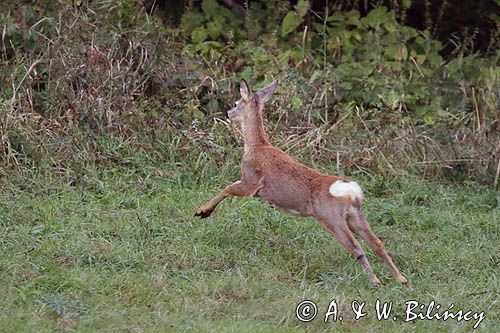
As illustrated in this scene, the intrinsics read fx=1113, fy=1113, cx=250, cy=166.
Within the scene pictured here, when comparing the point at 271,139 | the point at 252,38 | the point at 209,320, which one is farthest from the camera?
the point at 252,38

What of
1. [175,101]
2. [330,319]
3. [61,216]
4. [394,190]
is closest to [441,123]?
[394,190]

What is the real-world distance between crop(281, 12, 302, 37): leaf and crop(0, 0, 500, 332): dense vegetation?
3 cm

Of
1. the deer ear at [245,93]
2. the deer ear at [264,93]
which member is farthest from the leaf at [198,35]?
the deer ear at [245,93]

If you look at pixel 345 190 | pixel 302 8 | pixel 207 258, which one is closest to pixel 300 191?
pixel 345 190

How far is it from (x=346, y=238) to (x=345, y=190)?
1.04ft

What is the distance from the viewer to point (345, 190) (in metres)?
7.36

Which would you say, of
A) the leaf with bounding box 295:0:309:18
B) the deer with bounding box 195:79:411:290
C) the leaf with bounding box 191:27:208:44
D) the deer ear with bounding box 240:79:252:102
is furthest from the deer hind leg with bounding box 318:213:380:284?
the leaf with bounding box 295:0:309:18

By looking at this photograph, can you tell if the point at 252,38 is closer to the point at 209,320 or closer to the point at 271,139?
the point at 271,139

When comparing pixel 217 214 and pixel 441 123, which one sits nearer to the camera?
pixel 217 214

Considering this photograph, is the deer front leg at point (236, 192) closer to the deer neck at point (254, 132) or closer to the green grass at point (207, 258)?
the green grass at point (207, 258)

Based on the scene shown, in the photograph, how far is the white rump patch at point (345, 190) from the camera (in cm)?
736

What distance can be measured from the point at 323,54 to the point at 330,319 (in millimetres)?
6497

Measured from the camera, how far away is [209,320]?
6.21 m

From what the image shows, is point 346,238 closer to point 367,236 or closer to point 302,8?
point 367,236
